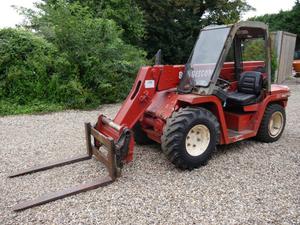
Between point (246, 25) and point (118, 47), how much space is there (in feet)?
17.5

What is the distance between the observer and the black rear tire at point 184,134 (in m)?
3.87

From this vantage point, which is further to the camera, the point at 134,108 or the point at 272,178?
the point at 134,108

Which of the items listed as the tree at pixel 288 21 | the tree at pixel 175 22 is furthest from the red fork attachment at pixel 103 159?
the tree at pixel 288 21

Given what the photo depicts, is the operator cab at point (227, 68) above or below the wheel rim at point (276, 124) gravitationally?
above

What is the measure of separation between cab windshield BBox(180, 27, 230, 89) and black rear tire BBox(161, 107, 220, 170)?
52 cm

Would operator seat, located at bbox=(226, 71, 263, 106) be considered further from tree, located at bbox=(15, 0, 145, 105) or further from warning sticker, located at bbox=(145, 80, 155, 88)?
tree, located at bbox=(15, 0, 145, 105)

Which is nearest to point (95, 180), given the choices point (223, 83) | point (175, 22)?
point (223, 83)

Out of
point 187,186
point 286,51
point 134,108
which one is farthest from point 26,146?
point 286,51

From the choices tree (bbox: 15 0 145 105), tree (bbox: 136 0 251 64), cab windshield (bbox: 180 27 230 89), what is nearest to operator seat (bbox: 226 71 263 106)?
cab windshield (bbox: 180 27 230 89)

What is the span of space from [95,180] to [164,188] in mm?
863

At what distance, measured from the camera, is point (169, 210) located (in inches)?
126

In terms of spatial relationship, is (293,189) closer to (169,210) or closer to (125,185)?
(169,210)

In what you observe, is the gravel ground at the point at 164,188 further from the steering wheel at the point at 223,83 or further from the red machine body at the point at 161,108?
the steering wheel at the point at 223,83

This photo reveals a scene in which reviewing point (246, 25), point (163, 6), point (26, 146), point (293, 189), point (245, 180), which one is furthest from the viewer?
point (163, 6)
